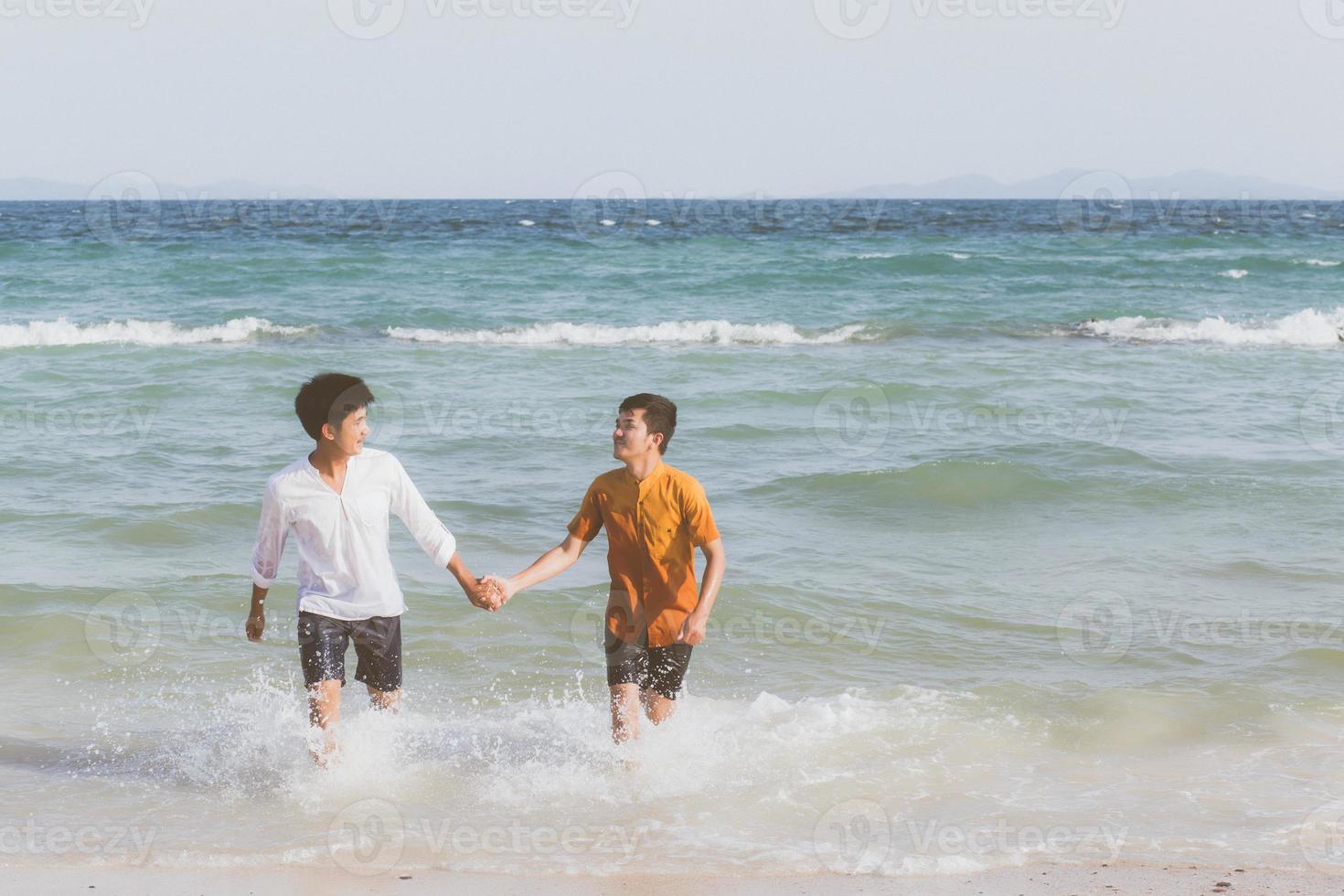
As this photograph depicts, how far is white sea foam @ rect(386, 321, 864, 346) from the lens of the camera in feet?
65.5

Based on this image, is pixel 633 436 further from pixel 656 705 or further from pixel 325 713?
pixel 325 713

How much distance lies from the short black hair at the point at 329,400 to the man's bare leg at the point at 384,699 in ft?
3.53

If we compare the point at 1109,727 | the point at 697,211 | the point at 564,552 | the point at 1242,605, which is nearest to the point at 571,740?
the point at 564,552

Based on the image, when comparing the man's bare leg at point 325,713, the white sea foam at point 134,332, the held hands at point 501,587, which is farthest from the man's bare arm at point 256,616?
the white sea foam at point 134,332

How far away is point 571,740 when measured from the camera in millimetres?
5344

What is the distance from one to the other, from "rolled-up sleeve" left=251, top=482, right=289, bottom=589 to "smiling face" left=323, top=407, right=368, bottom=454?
0.28 meters

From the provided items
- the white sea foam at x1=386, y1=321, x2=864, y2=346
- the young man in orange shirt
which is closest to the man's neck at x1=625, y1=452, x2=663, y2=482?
the young man in orange shirt

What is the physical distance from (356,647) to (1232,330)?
766 inches

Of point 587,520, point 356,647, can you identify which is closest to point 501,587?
point 587,520

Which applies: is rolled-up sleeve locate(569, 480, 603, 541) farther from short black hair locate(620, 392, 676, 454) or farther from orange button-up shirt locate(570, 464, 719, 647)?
short black hair locate(620, 392, 676, 454)

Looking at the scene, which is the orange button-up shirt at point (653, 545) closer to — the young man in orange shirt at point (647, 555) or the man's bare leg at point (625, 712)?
the young man in orange shirt at point (647, 555)

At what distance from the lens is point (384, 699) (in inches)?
192

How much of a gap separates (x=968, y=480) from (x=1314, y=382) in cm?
759

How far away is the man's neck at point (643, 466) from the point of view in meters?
4.64
